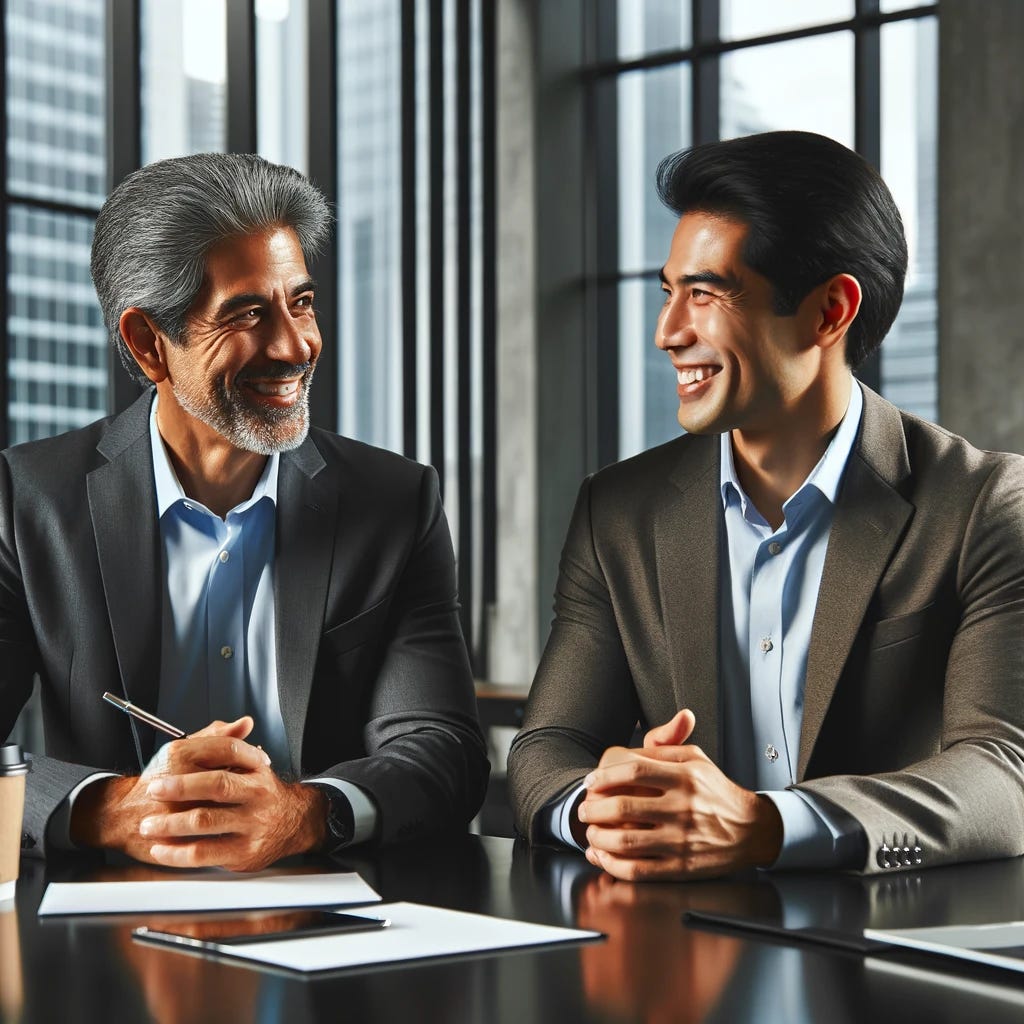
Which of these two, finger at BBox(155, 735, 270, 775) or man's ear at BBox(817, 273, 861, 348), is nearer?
finger at BBox(155, 735, 270, 775)

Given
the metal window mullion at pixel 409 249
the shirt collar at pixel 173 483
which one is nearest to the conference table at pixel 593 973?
the shirt collar at pixel 173 483

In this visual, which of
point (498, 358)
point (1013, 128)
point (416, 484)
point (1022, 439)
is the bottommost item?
point (416, 484)

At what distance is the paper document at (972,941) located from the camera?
44.5 inches

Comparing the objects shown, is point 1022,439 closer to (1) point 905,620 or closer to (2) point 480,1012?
(1) point 905,620

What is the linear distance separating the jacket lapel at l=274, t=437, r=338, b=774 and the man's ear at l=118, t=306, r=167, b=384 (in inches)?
10.8

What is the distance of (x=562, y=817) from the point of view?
5.88 feet

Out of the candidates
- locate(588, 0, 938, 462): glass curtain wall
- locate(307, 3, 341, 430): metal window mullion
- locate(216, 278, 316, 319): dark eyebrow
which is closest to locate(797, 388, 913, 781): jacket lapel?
locate(216, 278, 316, 319): dark eyebrow

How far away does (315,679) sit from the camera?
2180mm

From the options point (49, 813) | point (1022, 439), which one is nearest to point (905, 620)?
point (49, 813)

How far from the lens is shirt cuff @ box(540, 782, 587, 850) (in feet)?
5.82

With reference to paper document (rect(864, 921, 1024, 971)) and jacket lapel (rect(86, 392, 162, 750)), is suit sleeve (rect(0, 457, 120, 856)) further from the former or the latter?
paper document (rect(864, 921, 1024, 971))

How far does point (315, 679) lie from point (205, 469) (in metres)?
0.40

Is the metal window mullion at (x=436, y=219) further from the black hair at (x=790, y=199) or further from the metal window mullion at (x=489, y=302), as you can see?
the black hair at (x=790, y=199)

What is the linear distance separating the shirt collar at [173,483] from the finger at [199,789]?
0.68m
